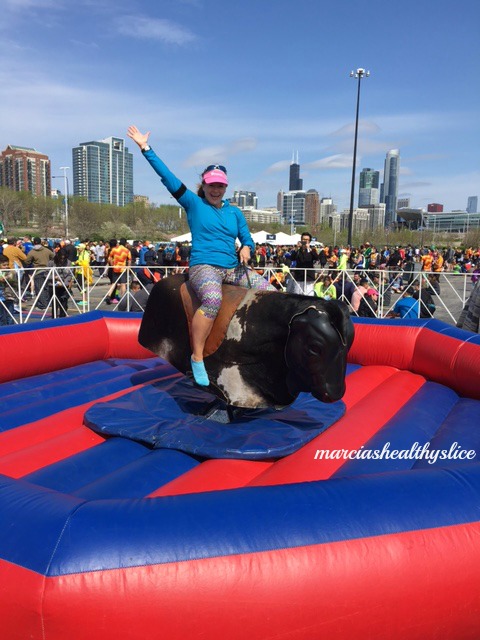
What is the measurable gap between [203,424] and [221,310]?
2.54 feet

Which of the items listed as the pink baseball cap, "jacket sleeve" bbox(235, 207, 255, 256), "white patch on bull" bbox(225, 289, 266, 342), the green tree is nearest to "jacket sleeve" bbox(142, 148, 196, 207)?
the pink baseball cap

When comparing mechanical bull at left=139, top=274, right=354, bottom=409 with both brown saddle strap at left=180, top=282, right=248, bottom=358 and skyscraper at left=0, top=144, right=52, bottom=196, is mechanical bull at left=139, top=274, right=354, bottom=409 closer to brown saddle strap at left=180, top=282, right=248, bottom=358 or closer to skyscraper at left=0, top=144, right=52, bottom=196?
brown saddle strap at left=180, top=282, right=248, bottom=358

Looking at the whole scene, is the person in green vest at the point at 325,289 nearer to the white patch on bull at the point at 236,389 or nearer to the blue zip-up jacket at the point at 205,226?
the blue zip-up jacket at the point at 205,226

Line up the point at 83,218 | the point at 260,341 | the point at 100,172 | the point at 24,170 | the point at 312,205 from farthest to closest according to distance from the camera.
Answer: the point at 312,205 → the point at 100,172 → the point at 24,170 → the point at 83,218 → the point at 260,341

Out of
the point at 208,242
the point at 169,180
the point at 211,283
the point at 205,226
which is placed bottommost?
the point at 211,283

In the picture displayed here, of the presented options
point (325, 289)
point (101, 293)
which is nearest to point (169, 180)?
point (325, 289)

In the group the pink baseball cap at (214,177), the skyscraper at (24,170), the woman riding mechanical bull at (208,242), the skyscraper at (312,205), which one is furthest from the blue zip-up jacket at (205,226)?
the skyscraper at (312,205)

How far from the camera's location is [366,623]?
176 cm

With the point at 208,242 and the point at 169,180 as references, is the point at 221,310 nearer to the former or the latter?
the point at 208,242

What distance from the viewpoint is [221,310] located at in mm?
3670

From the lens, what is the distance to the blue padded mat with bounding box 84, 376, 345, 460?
3326mm

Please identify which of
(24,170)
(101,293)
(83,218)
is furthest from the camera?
(24,170)

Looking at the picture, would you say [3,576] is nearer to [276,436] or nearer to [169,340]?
[276,436]

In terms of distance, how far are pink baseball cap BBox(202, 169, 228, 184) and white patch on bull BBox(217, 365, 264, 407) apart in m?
1.24
